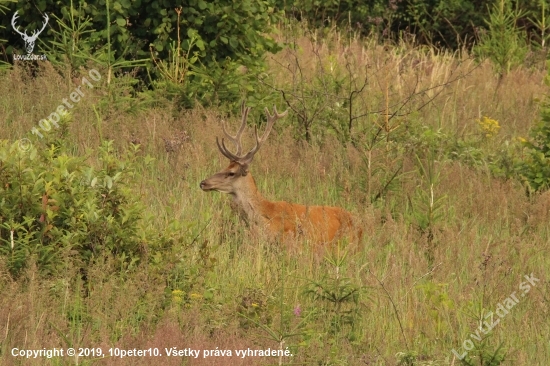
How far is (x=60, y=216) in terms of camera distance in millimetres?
6465

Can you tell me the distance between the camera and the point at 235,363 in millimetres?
5480

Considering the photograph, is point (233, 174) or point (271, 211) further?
point (233, 174)

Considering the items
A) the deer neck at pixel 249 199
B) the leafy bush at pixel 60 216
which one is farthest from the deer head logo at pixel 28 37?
the leafy bush at pixel 60 216

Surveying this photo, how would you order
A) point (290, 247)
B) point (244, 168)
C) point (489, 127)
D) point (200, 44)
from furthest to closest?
point (489, 127) → point (200, 44) → point (244, 168) → point (290, 247)

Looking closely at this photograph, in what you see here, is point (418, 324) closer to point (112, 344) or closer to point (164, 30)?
point (112, 344)

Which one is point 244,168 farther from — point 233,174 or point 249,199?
point 249,199

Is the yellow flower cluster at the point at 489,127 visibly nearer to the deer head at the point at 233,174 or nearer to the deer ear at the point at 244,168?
the deer head at the point at 233,174

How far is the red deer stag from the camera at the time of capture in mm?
8172

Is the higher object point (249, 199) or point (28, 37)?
point (28, 37)

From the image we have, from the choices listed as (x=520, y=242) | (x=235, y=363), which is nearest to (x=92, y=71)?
(x=520, y=242)

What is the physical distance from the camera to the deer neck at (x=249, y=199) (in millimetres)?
8688

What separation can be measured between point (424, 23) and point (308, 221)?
33.2 feet

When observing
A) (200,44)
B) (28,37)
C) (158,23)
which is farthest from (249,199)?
(28,37)

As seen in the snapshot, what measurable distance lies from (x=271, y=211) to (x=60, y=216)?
8.27ft
